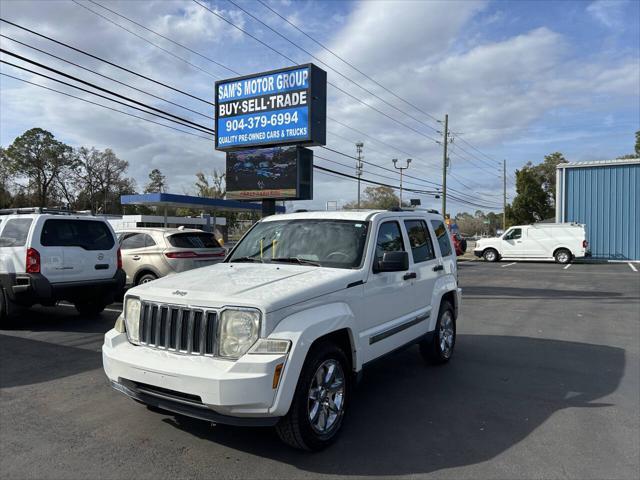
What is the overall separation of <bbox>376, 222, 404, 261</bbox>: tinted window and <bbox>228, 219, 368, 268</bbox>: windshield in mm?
199

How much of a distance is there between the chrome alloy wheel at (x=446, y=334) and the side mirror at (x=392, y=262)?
185cm

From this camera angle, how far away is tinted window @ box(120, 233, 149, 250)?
1124cm

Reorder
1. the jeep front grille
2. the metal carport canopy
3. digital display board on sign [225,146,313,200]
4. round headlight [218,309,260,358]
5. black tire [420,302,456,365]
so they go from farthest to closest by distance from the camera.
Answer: the metal carport canopy → digital display board on sign [225,146,313,200] → black tire [420,302,456,365] → the jeep front grille → round headlight [218,309,260,358]

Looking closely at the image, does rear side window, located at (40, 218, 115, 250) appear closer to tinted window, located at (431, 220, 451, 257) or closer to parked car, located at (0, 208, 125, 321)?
parked car, located at (0, 208, 125, 321)

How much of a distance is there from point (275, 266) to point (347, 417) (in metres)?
1.51

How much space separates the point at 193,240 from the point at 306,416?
8461mm

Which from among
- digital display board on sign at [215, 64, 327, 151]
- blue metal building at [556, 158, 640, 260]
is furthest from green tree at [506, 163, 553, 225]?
digital display board on sign at [215, 64, 327, 151]

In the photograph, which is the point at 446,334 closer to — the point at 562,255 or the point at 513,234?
the point at 562,255

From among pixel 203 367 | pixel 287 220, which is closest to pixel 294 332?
pixel 203 367

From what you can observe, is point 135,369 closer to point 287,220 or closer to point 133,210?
point 287,220

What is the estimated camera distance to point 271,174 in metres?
14.0

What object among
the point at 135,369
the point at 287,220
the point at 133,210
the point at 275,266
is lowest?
the point at 135,369

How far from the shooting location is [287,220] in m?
5.25

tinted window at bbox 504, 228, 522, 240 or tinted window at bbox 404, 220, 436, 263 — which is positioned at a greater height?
tinted window at bbox 504, 228, 522, 240
